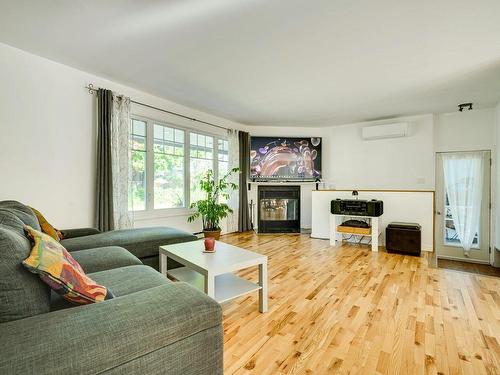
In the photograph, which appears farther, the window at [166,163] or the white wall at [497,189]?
the white wall at [497,189]

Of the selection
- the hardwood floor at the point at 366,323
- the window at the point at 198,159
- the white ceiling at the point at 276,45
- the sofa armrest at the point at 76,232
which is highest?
the white ceiling at the point at 276,45

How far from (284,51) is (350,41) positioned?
2.05 ft

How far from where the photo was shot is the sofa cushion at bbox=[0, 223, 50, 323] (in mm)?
918

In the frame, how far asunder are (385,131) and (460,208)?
77.8 inches

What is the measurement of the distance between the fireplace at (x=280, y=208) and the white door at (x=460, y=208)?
2727 millimetres

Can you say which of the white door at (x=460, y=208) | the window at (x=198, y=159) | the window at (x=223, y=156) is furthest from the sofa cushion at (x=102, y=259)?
the white door at (x=460, y=208)

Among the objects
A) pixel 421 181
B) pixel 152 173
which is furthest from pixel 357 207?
pixel 152 173

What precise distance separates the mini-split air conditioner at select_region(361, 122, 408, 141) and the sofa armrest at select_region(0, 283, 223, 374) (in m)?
5.20

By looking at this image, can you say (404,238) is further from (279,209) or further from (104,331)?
(104,331)

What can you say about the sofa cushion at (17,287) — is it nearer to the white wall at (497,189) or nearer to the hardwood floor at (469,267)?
the hardwood floor at (469,267)

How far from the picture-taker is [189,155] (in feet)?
15.4

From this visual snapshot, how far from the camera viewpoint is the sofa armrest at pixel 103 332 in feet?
2.55

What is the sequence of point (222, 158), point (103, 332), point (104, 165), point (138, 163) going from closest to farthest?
point (103, 332) → point (104, 165) → point (138, 163) → point (222, 158)

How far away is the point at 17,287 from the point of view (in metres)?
0.95
